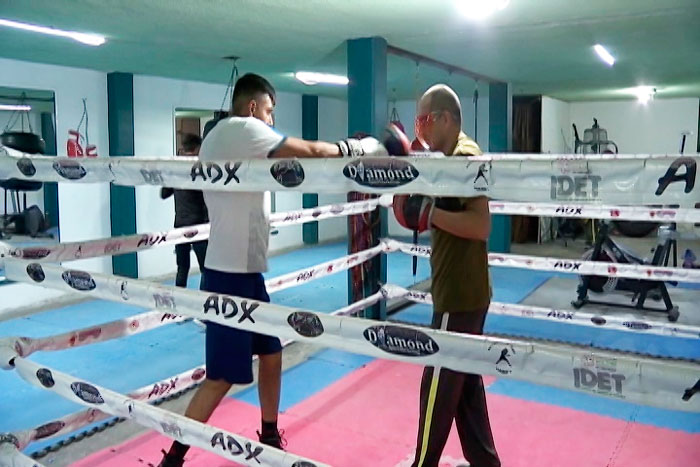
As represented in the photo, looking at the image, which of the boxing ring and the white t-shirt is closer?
the boxing ring

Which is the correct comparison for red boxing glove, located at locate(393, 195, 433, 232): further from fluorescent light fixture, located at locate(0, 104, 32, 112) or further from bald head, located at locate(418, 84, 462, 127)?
fluorescent light fixture, located at locate(0, 104, 32, 112)

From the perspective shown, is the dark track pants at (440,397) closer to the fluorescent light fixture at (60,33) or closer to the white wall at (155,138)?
the fluorescent light fixture at (60,33)

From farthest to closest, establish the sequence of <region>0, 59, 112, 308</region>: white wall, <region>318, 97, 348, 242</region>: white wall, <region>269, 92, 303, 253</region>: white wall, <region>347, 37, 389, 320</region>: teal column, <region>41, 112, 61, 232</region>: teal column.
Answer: <region>318, 97, 348, 242</region>: white wall → <region>269, 92, 303, 253</region>: white wall → <region>41, 112, 61, 232</region>: teal column → <region>0, 59, 112, 308</region>: white wall → <region>347, 37, 389, 320</region>: teal column

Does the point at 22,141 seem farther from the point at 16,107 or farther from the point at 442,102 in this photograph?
the point at 442,102

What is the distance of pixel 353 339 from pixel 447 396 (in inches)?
28.4

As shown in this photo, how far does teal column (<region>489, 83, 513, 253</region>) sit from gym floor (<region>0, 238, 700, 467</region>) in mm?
3424

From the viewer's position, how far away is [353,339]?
149 cm

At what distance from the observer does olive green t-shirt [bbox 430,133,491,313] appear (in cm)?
207

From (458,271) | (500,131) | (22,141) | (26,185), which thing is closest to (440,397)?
(458,271)

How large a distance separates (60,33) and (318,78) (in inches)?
141

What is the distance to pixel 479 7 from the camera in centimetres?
393

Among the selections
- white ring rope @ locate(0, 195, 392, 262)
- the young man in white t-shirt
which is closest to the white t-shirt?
the young man in white t-shirt

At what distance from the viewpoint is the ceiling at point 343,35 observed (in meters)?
3.89

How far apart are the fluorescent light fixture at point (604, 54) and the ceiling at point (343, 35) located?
8 cm
